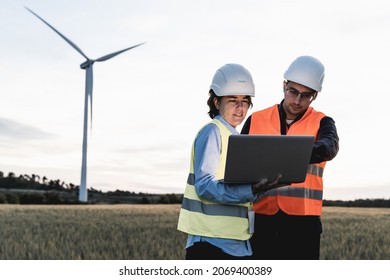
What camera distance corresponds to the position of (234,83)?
158 inches

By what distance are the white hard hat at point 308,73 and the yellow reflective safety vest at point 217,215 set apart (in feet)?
4.63

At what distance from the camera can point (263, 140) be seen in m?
3.89

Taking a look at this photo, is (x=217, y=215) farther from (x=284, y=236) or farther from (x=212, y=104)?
(x=284, y=236)

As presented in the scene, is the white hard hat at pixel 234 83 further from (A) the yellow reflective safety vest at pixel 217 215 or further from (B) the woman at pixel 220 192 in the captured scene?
(A) the yellow reflective safety vest at pixel 217 215

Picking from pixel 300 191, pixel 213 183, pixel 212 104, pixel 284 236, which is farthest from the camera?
pixel 284 236

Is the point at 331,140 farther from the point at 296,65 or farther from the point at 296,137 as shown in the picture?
the point at 296,137

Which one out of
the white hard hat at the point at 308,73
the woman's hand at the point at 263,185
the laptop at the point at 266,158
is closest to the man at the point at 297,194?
the white hard hat at the point at 308,73

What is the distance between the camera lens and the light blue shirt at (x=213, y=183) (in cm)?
381

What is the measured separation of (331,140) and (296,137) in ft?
3.77

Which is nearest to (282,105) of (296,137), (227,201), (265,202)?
(265,202)

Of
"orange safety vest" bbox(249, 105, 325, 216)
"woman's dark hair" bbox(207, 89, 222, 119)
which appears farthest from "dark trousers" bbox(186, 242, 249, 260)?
"orange safety vest" bbox(249, 105, 325, 216)

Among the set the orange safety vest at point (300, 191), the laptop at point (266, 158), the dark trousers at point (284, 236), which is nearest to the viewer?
the laptop at point (266, 158)

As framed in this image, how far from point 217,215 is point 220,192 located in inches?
8.2

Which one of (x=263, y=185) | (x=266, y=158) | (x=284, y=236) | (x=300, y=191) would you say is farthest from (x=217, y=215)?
(x=284, y=236)
